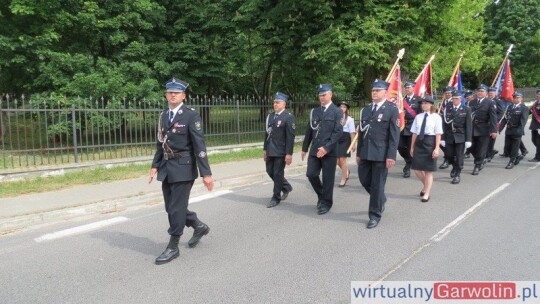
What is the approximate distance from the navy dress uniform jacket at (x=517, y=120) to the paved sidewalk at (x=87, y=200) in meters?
6.89

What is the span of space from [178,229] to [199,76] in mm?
14084

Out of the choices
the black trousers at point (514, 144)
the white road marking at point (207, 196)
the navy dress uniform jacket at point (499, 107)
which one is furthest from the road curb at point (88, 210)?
the navy dress uniform jacket at point (499, 107)

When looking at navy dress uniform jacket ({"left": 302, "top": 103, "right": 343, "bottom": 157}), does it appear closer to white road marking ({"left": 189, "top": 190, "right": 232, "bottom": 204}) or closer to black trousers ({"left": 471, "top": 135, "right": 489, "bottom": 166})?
white road marking ({"left": 189, "top": 190, "right": 232, "bottom": 204})

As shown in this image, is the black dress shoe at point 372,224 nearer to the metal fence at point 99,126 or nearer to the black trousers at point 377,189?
the black trousers at point 377,189

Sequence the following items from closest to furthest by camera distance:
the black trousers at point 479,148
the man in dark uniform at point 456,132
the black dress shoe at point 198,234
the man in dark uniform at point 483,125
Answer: the black dress shoe at point 198,234 → the man in dark uniform at point 456,132 → the black trousers at point 479,148 → the man in dark uniform at point 483,125

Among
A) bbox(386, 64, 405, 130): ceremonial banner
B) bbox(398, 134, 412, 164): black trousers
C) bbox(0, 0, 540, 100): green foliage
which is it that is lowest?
bbox(398, 134, 412, 164): black trousers

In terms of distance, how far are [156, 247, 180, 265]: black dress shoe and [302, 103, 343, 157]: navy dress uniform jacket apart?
2.77 m

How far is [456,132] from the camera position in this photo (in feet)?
32.0

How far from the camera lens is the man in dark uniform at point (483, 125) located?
35.7 ft

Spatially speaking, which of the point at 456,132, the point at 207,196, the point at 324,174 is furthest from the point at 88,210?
the point at 456,132

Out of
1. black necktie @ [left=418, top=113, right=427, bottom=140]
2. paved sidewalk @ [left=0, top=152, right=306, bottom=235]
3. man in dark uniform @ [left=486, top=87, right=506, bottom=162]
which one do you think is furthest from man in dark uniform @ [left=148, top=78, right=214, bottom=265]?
man in dark uniform @ [left=486, top=87, right=506, bottom=162]

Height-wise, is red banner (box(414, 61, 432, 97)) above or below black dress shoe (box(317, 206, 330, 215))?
above

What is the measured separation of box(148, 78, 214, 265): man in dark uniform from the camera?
503 cm

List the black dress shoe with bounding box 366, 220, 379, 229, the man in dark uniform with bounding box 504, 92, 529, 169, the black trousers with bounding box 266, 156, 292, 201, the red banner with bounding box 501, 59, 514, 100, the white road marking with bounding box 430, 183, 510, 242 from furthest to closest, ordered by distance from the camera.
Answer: the red banner with bounding box 501, 59, 514, 100 < the man in dark uniform with bounding box 504, 92, 529, 169 < the black trousers with bounding box 266, 156, 292, 201 < the black dress shoe with bounding box 366, 220, 379, 229 < the white road marking with bounding box 430, 183, 510, 242
